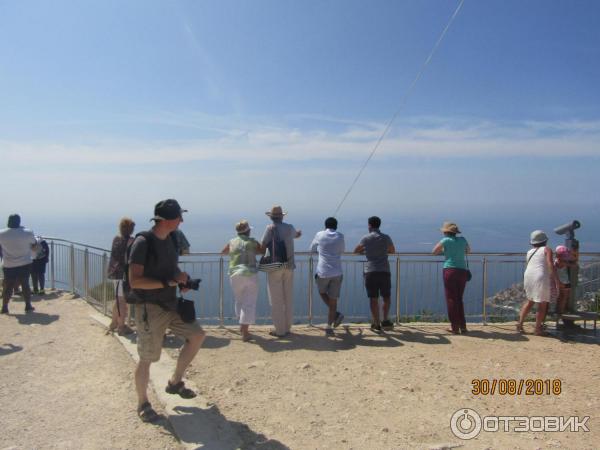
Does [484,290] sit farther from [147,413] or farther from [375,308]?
[147,413]

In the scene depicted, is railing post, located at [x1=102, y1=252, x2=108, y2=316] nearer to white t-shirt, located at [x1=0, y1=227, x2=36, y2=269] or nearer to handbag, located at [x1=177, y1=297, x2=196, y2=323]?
white t-shirt, located at [x1=0, y1=227, x2=36, y2=269]

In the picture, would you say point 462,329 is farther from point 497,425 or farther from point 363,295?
point 497,425

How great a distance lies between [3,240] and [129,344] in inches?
152

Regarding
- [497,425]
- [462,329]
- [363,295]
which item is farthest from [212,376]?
[462,329]

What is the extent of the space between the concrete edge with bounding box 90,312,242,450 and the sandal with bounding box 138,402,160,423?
0.43 ft

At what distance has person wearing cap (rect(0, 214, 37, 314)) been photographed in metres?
7.75

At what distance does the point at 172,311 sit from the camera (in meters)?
3.91

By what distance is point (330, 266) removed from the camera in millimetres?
6754

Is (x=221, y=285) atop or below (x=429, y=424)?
atop

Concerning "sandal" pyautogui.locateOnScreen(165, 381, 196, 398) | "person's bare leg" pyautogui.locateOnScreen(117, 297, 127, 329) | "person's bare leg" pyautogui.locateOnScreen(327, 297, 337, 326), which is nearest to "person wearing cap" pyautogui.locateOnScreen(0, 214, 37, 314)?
"person's bare leg" pyautogui.locateOnScreen(117, 297, 127, 329)

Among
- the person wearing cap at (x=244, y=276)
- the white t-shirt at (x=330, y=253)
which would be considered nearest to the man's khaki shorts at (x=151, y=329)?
the person wearing cap at (x=244, y=276)

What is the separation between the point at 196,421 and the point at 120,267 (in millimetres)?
3245
